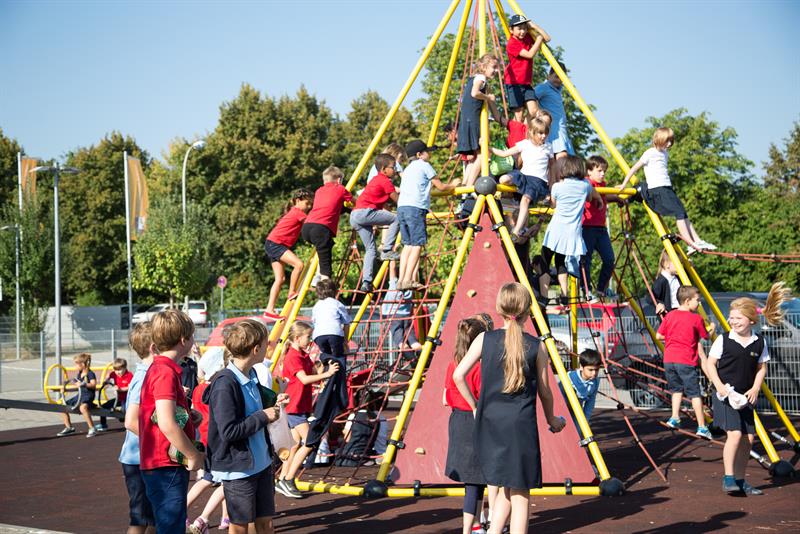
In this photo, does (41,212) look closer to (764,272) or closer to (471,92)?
(764,272)

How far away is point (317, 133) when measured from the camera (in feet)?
161

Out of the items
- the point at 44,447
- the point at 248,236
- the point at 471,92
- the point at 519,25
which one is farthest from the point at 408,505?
the point at 248,236

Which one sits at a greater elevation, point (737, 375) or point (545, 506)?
point (737, 375)

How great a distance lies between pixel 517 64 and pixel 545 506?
545 cm

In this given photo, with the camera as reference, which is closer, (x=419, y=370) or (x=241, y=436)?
(x=241, y=436)

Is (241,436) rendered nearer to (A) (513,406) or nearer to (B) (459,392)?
→ (A) (513,406)

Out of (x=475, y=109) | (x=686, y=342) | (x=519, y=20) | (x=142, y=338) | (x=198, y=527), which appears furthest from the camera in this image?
(x=519, y=20)

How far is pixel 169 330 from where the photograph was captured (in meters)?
5.07

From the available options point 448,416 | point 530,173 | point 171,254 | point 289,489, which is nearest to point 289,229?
point 530,173

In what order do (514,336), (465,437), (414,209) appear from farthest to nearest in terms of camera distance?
(414,209) < (465,437) < (514,336)

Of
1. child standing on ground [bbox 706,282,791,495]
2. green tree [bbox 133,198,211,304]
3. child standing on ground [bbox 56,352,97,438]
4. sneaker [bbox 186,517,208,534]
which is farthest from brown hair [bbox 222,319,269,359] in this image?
green tree [bbox 133,198,211,304]

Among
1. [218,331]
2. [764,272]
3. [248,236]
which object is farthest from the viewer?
[248,236]

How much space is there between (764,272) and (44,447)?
2754 cm

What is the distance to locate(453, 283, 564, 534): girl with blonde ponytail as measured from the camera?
536 centimetres
